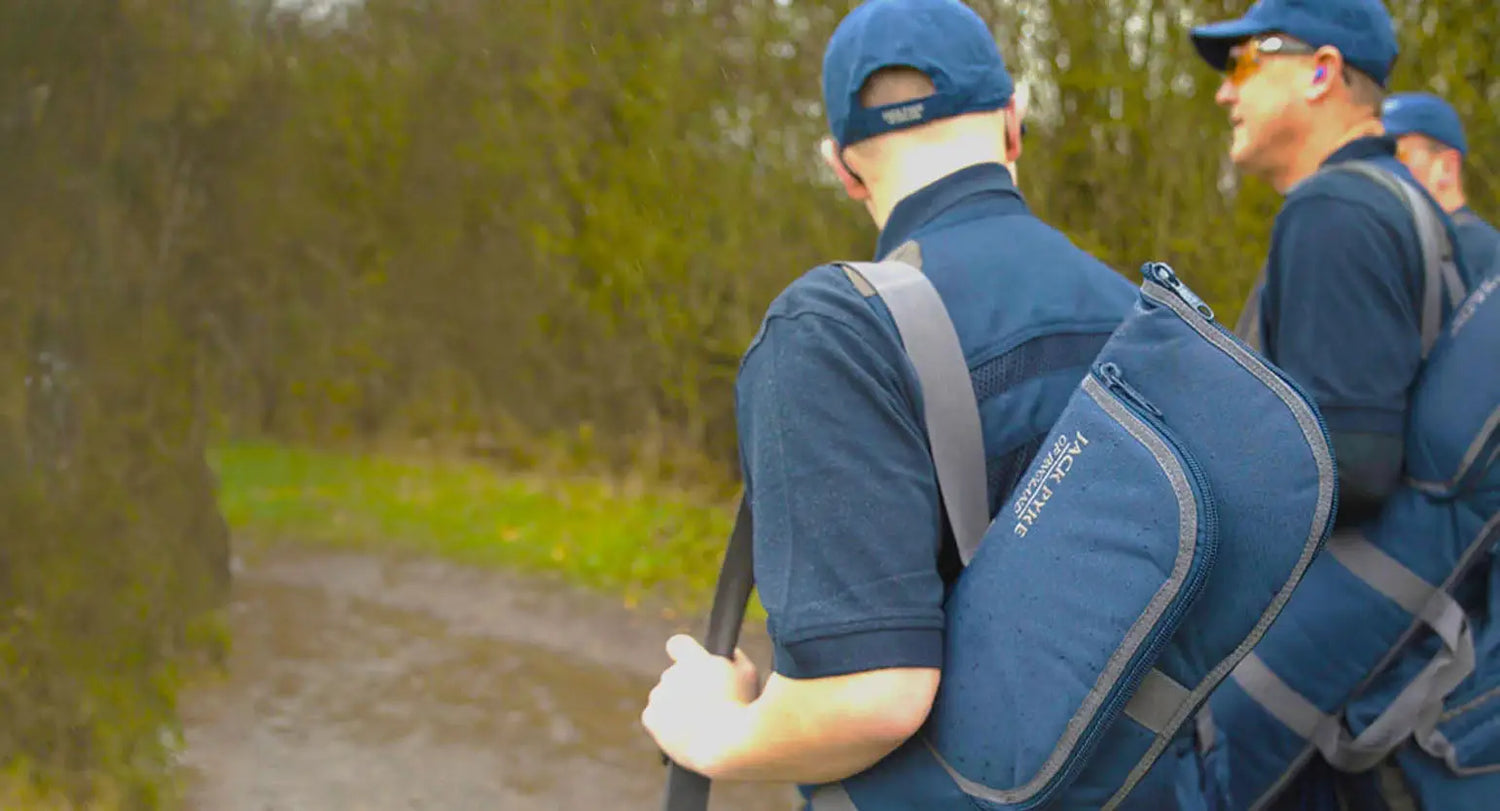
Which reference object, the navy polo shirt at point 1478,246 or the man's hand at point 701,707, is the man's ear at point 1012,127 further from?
the navy polo shirt at point 1478,246

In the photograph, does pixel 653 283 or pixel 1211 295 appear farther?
pixel 653 283

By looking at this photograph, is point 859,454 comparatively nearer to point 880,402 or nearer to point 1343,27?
point 880,402

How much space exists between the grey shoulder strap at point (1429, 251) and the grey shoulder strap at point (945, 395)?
1.13 meters

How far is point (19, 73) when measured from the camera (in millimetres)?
3857

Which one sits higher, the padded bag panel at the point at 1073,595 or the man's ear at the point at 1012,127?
the man's ear at the point at 1012,127

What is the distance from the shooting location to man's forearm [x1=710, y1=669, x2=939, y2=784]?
1.29 meters

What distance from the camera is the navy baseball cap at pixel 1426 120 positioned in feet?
13.3

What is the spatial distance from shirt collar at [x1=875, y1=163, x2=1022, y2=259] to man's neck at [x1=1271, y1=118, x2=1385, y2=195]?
1066mm

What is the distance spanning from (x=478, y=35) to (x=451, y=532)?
10.1 ft

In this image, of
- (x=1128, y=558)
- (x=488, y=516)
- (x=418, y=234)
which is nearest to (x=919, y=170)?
(x=1128, y=558)

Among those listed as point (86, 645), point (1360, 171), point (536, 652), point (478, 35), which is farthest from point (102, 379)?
point (478, 35)

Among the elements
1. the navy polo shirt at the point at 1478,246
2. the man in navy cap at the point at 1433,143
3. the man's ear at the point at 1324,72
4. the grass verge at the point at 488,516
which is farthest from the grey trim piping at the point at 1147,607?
the grass verge at the point at 488,516

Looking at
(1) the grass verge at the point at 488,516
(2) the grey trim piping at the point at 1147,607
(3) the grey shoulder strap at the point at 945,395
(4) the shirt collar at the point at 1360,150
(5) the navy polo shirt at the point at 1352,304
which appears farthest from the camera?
(1) the grass verge at the point at 488,516

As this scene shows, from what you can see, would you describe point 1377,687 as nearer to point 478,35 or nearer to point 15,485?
point 15,485
